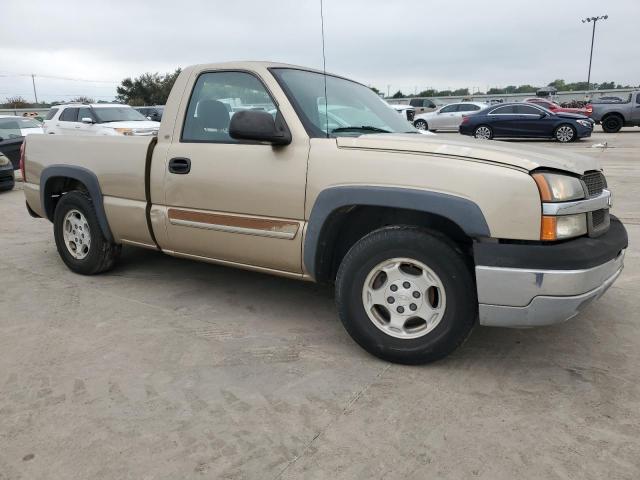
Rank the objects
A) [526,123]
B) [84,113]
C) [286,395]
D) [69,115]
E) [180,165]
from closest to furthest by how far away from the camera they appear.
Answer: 1. [286,395]
2. [180,165]
3. [84,113]
4. [69,115]
5. [526,123]

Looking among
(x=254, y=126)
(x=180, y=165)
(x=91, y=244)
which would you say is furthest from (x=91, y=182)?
(x=254, y=126)

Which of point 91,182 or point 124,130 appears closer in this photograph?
point 91,182

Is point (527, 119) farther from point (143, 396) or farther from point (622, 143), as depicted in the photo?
point (143, 396)

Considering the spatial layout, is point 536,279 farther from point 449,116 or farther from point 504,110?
point 449,116

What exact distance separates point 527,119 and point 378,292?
17337mm

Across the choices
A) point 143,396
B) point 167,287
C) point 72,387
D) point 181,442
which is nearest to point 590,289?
point 181,442

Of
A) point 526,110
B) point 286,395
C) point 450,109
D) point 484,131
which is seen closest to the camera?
point 286,395

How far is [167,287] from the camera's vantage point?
456 centimetres

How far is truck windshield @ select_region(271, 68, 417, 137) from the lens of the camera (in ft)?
11.3

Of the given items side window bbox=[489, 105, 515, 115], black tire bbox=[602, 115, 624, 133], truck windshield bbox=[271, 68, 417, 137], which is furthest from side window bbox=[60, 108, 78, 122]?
black tire bbox=[602, 115, 624, 133]

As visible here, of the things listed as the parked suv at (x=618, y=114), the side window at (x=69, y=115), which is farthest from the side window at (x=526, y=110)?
the side window at (x=69, y=115)

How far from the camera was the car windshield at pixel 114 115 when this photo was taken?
14.6m

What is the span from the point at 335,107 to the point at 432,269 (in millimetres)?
1440

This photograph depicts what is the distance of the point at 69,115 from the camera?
1534cm
